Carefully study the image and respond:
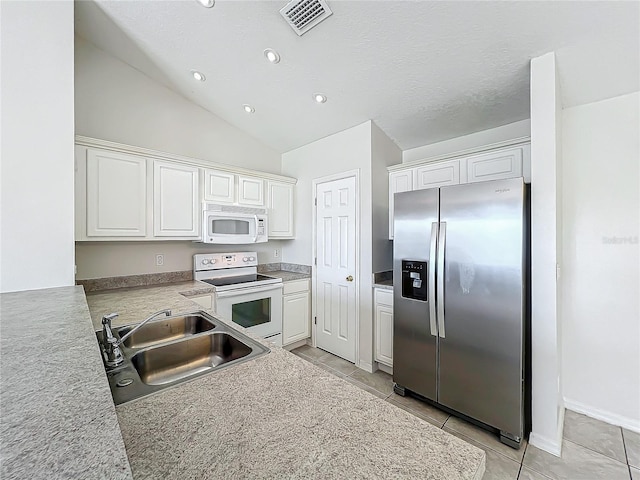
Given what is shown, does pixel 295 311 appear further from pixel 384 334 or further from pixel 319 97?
pixel 319 97

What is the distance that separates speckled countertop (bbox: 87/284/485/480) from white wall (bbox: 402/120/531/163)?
2777 mm

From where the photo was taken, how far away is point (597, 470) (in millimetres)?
1675

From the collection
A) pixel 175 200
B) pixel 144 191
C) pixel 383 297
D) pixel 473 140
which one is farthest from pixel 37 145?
pixel 473 140

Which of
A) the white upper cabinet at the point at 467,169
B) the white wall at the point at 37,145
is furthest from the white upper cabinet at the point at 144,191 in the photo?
the white upper cabinet at the point at 467,169

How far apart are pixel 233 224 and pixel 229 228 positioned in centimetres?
7

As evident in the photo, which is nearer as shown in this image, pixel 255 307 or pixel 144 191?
pixel 144 191

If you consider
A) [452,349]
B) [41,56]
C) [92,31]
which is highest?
[92,31]

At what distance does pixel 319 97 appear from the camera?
265 cm

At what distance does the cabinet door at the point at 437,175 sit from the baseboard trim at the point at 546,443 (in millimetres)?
2020

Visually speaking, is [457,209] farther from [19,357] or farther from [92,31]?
[92,31]

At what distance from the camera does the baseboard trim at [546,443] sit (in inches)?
70.3

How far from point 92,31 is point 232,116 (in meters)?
1.35

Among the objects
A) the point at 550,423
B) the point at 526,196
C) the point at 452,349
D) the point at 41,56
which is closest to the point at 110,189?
the point at 41,56

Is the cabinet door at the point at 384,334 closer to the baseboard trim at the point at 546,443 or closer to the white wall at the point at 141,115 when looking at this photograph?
the baseboard trim at the point at 546,443
